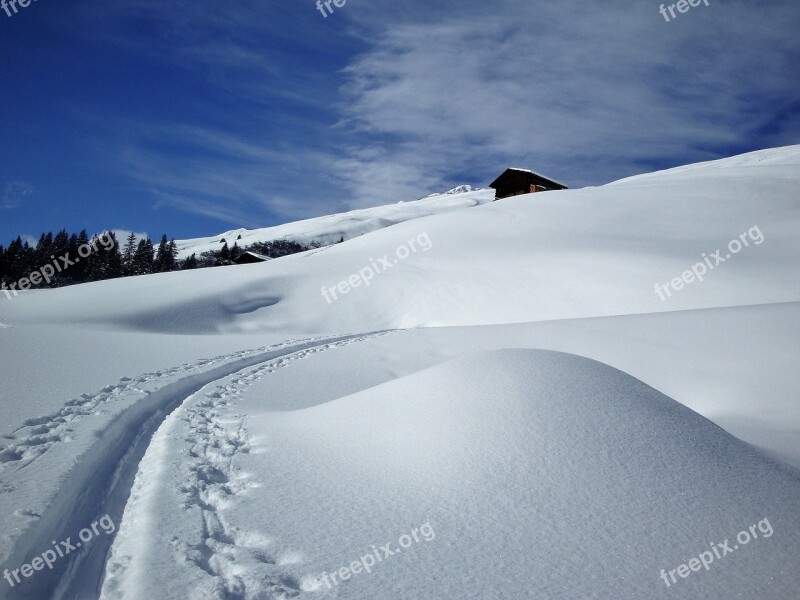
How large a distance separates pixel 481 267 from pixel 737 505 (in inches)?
781

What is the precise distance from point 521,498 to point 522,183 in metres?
47.6

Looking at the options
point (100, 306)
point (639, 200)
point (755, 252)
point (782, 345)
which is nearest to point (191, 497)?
point (782, 345)

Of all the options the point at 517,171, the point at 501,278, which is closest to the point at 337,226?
the point at 517,171

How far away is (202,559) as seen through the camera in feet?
9.53

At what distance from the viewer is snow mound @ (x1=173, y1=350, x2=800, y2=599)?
108 inches

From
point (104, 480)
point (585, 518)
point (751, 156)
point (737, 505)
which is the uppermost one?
point (751, 156)

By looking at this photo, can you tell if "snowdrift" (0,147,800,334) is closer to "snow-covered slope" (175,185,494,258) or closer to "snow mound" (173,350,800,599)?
"snow mound" (173,350,800,599)

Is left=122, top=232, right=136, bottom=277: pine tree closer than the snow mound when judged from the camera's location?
No

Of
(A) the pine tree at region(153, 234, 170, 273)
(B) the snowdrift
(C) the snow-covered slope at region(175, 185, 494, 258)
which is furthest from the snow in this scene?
(C) the snow-covered slope at region(175, 185, 494, 258)

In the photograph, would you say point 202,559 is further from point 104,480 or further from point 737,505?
point 737,505

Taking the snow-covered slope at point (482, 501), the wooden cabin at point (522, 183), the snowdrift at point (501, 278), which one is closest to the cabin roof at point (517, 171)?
the wooden cabin at point (522, 183)

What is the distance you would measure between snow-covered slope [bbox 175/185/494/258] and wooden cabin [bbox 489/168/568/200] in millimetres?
89951

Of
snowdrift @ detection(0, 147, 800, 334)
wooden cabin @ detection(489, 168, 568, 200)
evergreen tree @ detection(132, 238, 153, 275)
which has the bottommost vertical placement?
snowdrift @ detection(0, 147, 800, 334)

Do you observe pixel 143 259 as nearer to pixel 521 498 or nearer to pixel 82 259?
pixel 82 259
